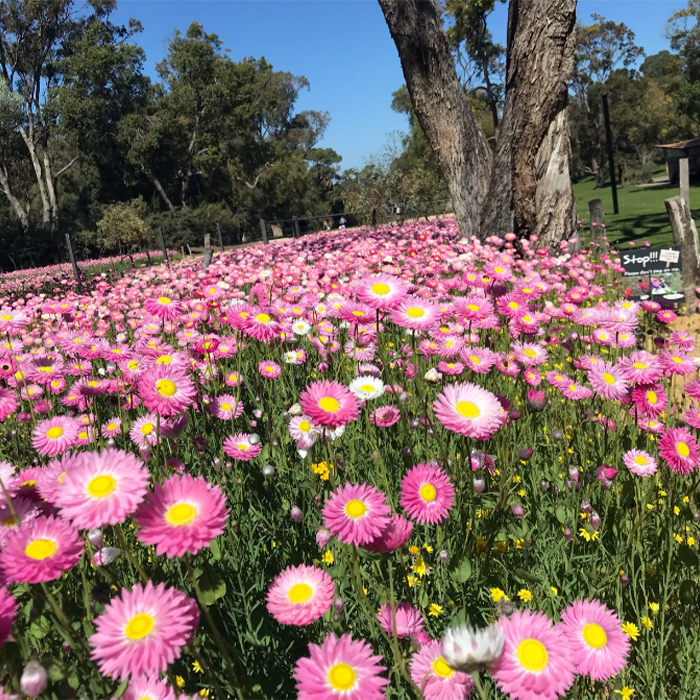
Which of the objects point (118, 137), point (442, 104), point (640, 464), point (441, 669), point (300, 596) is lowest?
point (640, 464)

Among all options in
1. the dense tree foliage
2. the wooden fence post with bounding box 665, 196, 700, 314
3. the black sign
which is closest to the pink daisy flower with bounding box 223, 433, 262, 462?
the black sign

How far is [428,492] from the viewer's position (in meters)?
1.19

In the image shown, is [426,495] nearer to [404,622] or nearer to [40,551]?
[404,622]

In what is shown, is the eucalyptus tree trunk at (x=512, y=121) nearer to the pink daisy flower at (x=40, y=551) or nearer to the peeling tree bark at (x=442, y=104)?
the peeling tree bark at (x=442, y=104)

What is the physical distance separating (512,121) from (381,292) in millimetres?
6002

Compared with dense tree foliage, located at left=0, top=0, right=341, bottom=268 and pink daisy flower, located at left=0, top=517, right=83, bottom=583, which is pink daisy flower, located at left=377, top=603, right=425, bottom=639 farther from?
dense tree foliage, located at left=0, top=0, right=341, bottom=268

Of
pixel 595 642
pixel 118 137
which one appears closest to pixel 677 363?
pixel 595 642

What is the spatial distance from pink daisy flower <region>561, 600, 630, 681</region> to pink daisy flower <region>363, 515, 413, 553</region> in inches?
12.5

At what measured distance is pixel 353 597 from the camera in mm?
1489

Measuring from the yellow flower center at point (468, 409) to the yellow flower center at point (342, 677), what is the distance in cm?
63

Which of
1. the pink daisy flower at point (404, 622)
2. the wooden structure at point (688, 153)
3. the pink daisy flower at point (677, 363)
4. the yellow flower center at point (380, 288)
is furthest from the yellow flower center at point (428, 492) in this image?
the wooden structure at point (688, 153)

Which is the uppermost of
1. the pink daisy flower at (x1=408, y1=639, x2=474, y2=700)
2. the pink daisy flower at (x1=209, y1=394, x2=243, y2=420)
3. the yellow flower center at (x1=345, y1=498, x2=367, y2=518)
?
the yellow flower center at (x1=345, y1=498, x2=367, y2=518)

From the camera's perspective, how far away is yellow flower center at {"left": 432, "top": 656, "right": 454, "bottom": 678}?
95 cm

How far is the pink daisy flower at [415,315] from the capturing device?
170 centimetres
